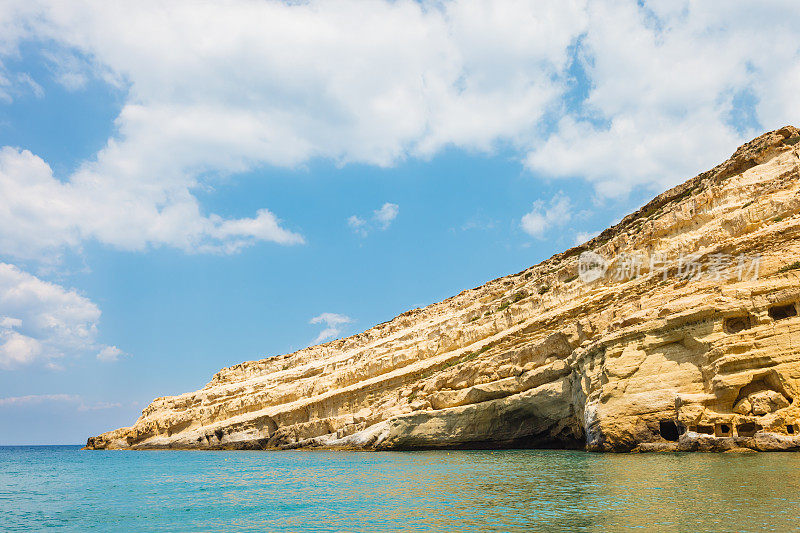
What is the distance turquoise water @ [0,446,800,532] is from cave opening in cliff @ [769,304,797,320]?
5.62 metres

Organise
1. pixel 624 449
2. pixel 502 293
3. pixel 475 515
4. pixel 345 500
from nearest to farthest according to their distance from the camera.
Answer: pixel 475 515 → pixel 345 500 → pixel 624 449 → pixel 502 293

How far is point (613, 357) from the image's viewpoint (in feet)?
81.6

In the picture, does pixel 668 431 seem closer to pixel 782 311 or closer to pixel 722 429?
pixel 722 429

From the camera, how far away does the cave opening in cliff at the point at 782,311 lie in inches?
826

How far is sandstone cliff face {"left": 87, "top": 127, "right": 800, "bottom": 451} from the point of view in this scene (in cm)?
2089

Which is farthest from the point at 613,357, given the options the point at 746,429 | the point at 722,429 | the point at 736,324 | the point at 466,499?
the point at 466,499

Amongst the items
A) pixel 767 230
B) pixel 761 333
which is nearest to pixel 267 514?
pixel 761 333

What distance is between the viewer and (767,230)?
27844 mm

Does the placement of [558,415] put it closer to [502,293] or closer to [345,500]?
[345,500]

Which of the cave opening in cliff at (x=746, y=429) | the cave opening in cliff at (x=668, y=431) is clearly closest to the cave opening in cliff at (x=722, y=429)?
the cave opening in cliff at (x=746, y=429)

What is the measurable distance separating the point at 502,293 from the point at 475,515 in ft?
143

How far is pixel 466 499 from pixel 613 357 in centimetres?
1293

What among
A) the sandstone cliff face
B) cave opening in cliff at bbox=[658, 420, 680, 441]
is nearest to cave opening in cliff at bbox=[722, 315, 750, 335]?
the sandstone cliff face

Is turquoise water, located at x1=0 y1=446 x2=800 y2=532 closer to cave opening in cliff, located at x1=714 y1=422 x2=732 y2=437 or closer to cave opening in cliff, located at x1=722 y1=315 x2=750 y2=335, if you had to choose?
cave opening in cliff, located at x1=714 y1=422 x2=732 y2=437
